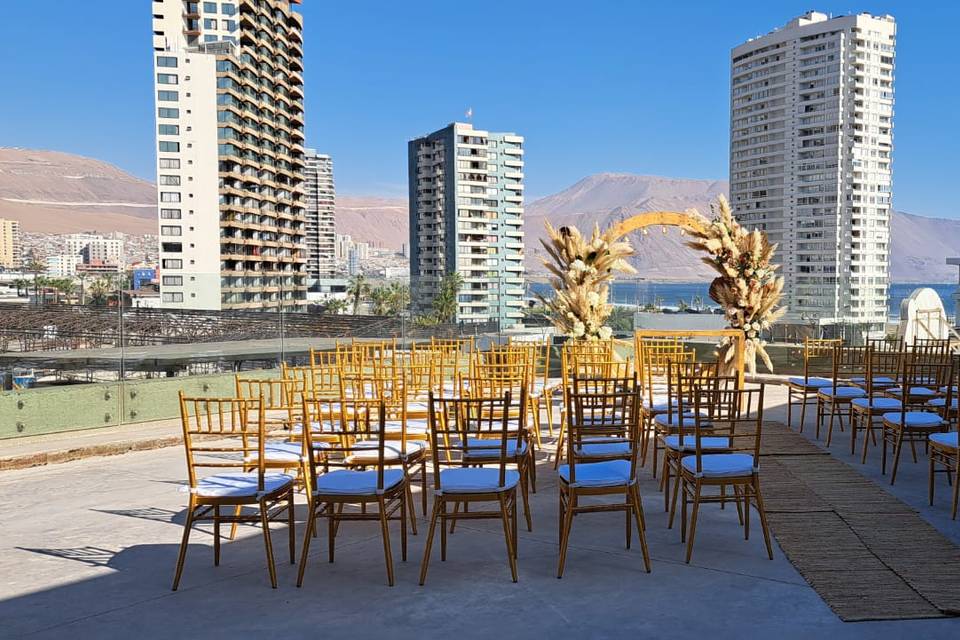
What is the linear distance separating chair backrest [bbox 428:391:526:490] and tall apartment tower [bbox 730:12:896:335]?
267 ft

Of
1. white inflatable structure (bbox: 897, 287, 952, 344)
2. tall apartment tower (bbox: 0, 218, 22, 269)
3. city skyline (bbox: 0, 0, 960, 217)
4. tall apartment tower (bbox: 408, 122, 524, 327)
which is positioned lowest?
white inflatable structure (bbox: 897, 287, 952, 344)

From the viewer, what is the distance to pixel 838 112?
293 feet

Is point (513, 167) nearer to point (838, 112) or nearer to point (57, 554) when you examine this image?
point (838, 112)

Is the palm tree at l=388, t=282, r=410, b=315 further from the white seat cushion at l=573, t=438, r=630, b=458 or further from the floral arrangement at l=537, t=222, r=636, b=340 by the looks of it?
the white seat cushion at l=573, t=438, r=630, b=458

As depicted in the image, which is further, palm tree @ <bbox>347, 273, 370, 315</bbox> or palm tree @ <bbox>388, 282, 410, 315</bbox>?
palm tree @ <bbox>388, 282, 410, 315</bbox>

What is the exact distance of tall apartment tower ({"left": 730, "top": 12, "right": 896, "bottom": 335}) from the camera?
86.2 meters

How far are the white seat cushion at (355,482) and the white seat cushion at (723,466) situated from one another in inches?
61.9

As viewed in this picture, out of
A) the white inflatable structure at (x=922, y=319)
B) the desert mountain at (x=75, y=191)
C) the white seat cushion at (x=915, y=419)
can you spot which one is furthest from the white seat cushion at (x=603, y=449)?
the desert mountain at (x=75, y=191)

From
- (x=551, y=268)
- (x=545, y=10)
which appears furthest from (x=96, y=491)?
(x=545, y=10)

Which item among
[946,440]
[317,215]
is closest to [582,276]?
[946,440]

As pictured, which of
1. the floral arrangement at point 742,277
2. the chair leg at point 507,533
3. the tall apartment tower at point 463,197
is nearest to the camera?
the chair leg at point 507,533

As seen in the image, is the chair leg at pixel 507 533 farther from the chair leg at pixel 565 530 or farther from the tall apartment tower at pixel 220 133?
the tall apartment tower at pixel 220 133

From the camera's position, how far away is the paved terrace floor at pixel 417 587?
3.32m

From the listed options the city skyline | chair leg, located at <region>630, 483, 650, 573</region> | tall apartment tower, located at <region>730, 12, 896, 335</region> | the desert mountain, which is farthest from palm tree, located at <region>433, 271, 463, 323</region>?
the desert mountain
